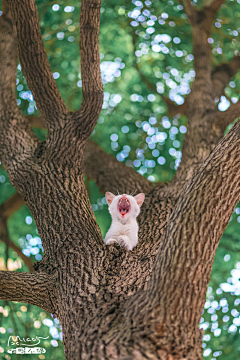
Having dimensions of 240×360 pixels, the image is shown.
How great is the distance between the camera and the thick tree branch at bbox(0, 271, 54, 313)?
2865 mm

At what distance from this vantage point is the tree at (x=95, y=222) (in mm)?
2217

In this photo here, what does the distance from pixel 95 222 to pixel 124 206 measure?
625 mm

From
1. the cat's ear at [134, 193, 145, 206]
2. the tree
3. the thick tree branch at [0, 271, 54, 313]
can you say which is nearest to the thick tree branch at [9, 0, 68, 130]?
the tree

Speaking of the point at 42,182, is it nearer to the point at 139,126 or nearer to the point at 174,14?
Answer: the point at 139,126

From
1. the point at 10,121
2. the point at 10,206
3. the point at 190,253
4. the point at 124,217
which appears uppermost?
the point at 10,121

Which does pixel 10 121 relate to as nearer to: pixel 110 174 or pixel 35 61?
pixel 35 61

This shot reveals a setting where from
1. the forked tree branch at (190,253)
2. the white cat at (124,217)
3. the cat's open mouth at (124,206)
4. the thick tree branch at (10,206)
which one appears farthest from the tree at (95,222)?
the thick tree branch at (10,206)

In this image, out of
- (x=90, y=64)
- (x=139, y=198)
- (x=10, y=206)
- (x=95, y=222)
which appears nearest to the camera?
(x=95, y=222)

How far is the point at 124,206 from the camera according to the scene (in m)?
4.31

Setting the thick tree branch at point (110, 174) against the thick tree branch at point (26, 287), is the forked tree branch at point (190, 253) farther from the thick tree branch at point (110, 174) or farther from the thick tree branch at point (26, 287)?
the thick tree branch at point (110, 174)

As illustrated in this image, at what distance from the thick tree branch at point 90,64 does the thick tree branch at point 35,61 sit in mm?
388

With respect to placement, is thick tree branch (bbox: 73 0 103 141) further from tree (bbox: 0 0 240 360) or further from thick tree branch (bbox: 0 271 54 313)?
thick tree branch (bbox: 0 271 54 313)

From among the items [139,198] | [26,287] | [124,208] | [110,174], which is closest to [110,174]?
[110,174]

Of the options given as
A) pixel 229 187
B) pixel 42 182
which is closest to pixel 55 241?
pixel 42 182
